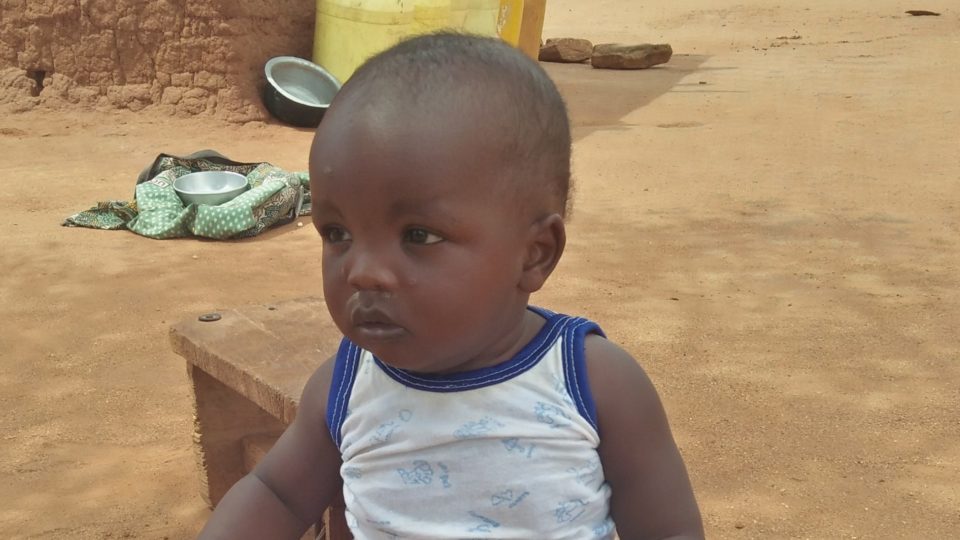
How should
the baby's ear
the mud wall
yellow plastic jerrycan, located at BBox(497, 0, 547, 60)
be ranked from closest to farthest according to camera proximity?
the baby's ear
the mud wall
yellow plastic jerrycan, located at BBox(497, 0, 547, 60)

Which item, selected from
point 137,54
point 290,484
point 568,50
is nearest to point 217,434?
point 290,484

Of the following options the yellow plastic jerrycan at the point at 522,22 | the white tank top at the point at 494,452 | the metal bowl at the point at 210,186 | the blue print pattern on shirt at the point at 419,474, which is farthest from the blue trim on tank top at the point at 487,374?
the yellow plastic jerrycan at the point at 522,22

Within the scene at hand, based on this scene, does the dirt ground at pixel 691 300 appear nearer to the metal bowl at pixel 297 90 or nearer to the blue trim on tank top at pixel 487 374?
the metal bowl at pixel 297 90

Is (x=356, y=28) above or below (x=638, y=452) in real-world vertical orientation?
below

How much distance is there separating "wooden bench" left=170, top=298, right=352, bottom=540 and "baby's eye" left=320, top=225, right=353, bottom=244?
766mm

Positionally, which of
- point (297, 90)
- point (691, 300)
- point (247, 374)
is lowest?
point (297, 90)

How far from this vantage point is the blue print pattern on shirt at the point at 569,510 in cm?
137

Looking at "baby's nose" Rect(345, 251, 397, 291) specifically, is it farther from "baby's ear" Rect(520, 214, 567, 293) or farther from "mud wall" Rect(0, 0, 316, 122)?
"mud wall" Rect(0, 0, 316, 122)

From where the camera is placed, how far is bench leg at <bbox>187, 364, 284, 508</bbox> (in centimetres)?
271

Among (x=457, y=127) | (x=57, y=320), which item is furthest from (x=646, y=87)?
(x=457, y=127)

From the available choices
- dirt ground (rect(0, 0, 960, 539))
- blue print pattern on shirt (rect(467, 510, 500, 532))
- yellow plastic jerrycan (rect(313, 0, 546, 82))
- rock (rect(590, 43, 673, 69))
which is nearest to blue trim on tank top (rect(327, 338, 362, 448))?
blue print pattern on shirt (rect(467, 510, 500, 532))

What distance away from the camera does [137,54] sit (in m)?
7.98

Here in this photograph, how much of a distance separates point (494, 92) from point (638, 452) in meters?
0.52

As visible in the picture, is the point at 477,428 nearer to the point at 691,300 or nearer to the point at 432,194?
the point at 432,194
